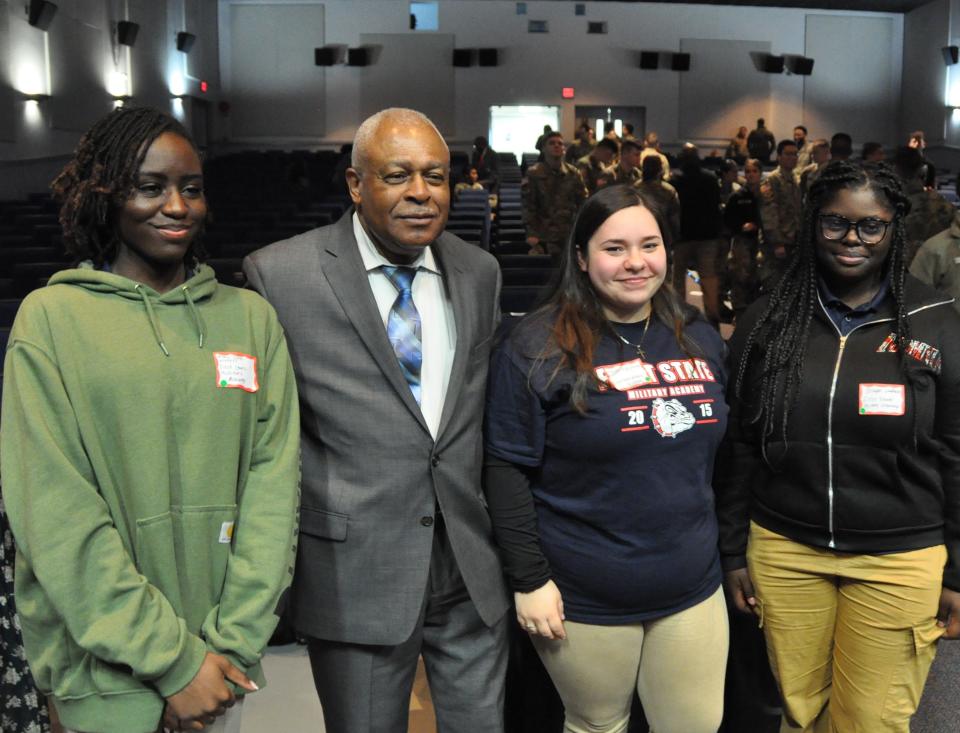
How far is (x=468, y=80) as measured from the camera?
765 inches

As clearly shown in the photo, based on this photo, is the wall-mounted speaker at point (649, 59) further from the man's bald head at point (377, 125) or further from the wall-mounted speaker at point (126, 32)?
the man's bald head at point (377, 125)

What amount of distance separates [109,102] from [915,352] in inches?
569

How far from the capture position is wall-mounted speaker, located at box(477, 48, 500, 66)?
750 inches

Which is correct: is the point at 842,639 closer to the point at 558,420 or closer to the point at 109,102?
the point at 558,420

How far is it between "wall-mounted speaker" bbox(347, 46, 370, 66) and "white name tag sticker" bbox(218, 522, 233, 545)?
1878cm

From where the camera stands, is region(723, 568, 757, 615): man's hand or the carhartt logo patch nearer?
the carhartt logo patch

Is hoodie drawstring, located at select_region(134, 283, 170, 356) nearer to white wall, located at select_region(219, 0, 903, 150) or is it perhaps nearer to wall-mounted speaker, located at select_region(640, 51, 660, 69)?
white wall, located at select_region(219, 0, 903, 150)

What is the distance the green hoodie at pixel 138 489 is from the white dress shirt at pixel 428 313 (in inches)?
11.9

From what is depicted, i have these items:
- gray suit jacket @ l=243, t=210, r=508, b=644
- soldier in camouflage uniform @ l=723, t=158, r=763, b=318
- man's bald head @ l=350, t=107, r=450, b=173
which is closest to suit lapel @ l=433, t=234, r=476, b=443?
gray suit jacket @ l=243, t=210, r=508, b=644

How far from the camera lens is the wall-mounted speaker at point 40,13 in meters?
11.2

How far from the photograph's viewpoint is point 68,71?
12.6 m

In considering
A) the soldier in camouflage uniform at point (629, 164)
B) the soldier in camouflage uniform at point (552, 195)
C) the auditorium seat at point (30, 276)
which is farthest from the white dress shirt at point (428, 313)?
the soldier in camouflage uniform at point (629, 164)

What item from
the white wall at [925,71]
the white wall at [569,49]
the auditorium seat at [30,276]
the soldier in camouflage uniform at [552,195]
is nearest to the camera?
the auditorium seat at [30,276]

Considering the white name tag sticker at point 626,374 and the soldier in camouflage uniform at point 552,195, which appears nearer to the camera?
the white name tag sticker at point 626,374
